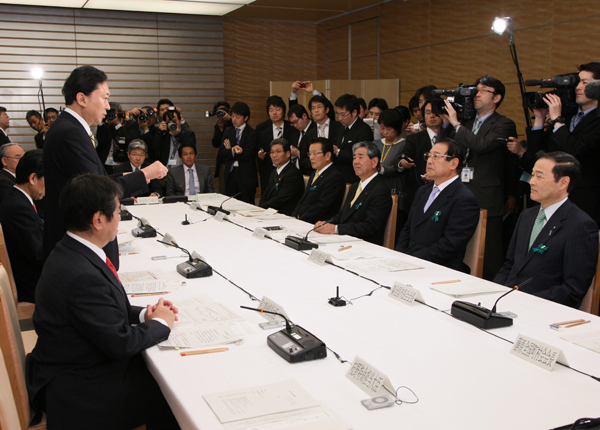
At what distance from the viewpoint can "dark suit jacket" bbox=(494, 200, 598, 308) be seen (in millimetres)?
2420

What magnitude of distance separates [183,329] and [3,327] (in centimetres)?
54

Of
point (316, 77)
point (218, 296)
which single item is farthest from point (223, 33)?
point (218, 296)

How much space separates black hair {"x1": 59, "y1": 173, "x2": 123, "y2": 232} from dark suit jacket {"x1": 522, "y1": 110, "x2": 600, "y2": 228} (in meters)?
2.78

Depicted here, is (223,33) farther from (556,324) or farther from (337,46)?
(556,324)

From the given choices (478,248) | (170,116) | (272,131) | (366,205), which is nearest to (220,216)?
(366,205)

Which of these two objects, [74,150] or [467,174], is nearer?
[74,150]

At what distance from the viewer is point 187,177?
18.9ft

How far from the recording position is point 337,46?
8656mm

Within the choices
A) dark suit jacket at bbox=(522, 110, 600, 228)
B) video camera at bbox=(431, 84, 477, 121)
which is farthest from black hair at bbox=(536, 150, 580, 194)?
video camera at bbox=(431, 84, 477, 121)

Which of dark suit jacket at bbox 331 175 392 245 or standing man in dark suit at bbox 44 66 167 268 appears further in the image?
dark suit jacket at bbox 331 175 392 245

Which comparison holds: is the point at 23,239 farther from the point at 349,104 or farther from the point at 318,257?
the point at 349,104

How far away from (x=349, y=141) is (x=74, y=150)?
316 centimetres

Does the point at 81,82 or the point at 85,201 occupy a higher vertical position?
the point at 81,82

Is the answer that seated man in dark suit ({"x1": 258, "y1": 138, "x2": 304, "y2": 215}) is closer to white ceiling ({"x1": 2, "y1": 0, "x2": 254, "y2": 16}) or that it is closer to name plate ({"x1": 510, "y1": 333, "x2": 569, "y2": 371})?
white ceiling ({"x1": 2, "y1": 0, "x2": 254, "y2": 16})
